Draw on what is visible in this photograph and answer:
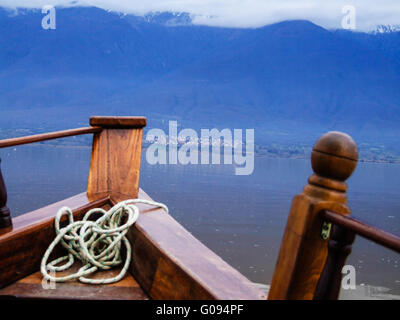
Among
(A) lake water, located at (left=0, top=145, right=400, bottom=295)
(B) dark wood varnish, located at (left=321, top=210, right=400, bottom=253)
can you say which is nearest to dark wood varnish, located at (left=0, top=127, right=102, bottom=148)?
(B) dark wood varnish, located at (left=321, top=210, right=400, bottom=253)

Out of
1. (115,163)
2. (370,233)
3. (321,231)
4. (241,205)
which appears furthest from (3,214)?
(241,205)

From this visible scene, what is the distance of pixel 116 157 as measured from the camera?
292cm

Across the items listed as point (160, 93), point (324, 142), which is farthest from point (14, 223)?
point (160, 93)

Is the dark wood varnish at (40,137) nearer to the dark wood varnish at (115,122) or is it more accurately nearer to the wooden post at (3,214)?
the dark wood varnish at (115,122)

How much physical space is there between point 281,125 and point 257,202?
125 metres

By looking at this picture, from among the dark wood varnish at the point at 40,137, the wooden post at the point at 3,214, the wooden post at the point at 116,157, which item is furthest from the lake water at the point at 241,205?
the wooden post at the point at 3,214

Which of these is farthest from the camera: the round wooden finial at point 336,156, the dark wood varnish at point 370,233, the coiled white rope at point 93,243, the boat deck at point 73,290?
the coiled white rope at point 93,243

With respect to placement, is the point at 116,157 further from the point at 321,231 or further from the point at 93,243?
the point at 321,231

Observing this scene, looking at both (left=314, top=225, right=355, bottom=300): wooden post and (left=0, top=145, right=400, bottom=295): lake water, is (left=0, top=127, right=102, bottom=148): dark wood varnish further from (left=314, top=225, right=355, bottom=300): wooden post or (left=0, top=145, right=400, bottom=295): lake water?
(left=0, top=145, right=400, bottom=295): lake water

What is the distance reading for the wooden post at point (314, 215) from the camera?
108 cm

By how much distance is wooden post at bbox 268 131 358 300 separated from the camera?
108 centimetres

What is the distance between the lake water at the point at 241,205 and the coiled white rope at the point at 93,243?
1428 cm
